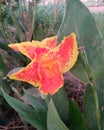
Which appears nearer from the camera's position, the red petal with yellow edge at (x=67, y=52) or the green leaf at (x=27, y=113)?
the red petal with yellow edge at (x=67, y=52)

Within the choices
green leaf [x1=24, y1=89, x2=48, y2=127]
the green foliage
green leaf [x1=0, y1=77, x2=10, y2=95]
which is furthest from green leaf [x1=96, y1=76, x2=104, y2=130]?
green leaf [x1=0, y1=77, x2=10, y2=95]

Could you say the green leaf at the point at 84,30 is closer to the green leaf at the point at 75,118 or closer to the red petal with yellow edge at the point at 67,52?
the red petal with yellow edge at the point at 67,52

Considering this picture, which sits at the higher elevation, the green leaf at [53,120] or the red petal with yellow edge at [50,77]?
the red petal with yellow edge at [50,77]

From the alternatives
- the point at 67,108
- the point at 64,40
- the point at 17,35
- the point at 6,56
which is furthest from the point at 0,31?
the point at 64,40

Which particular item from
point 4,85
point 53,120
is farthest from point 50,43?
point 4,85

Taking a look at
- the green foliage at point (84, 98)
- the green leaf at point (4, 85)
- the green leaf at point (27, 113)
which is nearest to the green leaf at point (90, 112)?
the green foliage at point (84, 98)

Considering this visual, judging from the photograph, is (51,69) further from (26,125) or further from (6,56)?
(6,56)
